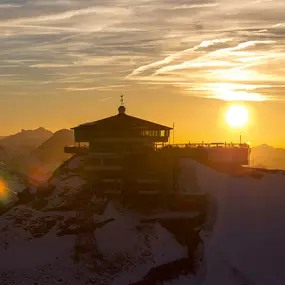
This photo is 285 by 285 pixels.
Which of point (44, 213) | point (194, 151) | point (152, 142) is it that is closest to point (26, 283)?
point (44, 213)

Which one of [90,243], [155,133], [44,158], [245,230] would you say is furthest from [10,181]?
[44,158]

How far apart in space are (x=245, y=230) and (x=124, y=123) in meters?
17.8

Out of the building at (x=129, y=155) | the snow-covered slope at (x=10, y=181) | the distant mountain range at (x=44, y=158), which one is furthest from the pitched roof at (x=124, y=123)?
the distant mountain range at (x=44, y=158)

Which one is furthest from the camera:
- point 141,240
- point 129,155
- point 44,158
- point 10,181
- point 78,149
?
point 44,158

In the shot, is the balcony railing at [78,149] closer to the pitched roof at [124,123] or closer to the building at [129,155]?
the building at [129,155]

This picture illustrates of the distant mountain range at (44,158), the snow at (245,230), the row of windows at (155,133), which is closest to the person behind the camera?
the snow at (245,230)

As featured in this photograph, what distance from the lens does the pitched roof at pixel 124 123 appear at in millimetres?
49125

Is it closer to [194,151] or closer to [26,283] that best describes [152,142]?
[194,151]

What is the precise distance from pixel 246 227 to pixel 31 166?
119 meters

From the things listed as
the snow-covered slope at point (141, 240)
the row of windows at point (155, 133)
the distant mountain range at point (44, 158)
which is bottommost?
the distant mountain range at point (44, 158)

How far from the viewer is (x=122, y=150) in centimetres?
4912

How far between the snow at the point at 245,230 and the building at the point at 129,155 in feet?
Answer: 15.2

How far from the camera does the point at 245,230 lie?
3966 centimetres

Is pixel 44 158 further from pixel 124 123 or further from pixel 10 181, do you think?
pixel 124 123
